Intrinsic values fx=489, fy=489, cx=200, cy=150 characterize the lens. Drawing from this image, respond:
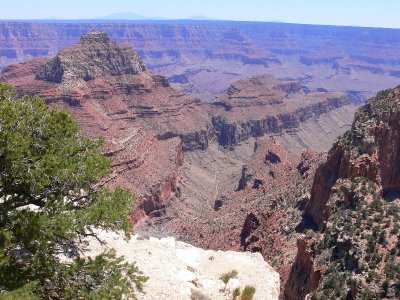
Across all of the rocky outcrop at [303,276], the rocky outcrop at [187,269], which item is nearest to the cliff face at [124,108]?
the rocky outcrop at [187,269]

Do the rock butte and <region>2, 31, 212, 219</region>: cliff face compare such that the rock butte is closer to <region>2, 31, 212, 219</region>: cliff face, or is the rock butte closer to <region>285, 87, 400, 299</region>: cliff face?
<region>2, 31, 212, 219</region>: cliff face

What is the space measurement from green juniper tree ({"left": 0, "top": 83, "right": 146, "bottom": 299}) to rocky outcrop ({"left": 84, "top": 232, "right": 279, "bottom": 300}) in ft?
20.4

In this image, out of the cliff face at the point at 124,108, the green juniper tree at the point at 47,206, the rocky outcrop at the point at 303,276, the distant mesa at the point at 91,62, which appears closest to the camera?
the green juniper tree at the point at 47,206

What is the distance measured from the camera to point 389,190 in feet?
129

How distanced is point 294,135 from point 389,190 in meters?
140

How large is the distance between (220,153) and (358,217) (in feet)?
354

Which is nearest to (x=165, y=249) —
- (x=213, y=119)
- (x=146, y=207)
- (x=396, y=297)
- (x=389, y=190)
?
(x=396, y=297)

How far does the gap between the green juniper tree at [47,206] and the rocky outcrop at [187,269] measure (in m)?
6.22

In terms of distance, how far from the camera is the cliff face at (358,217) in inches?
1005

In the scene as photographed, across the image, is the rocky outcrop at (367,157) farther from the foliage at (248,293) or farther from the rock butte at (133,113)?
the rock butte at (133,113)

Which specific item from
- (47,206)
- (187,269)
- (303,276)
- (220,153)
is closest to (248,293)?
(187,269)

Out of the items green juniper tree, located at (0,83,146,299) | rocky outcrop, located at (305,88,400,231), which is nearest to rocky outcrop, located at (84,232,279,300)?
green juniper tree, located at (0,83,146,299)

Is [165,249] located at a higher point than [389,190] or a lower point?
lower

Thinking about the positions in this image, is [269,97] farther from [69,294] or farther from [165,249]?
[69,294]
